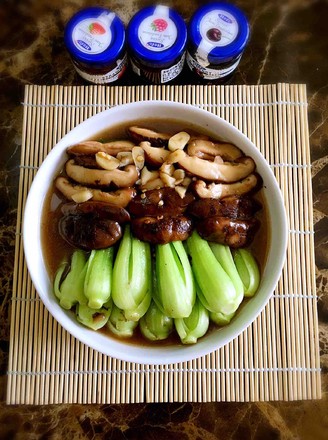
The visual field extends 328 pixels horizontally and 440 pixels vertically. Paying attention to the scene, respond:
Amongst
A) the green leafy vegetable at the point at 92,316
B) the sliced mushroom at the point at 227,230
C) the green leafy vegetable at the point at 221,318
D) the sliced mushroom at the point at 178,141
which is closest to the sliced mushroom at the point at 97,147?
the sliced mushroom at the point at 178,141

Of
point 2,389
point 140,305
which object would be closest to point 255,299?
point 140,305

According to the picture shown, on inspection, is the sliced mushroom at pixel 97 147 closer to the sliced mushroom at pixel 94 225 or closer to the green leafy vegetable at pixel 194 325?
the sliced mushroom at pixel 94 225

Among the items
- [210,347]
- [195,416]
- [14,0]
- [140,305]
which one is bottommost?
[195,416]

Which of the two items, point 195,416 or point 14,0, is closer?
point 195,416

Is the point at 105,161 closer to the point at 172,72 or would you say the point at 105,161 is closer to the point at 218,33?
the point at 172,72

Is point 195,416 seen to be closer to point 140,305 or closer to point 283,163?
point 140,305

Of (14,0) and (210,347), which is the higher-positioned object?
(14,0)
